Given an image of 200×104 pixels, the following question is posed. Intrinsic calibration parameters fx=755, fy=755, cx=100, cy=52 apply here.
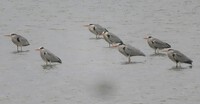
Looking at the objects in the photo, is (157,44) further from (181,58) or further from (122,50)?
(181,58)

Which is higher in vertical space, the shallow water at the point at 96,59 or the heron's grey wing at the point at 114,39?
the heron's grey wing at the point at 114,39

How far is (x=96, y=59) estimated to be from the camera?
27.2 metres

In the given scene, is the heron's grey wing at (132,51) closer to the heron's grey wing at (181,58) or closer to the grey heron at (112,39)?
the heron's grey wing at (181,58)

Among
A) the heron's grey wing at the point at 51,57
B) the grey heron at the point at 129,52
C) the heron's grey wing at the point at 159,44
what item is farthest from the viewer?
the heron's grey wing at the point at 159,44

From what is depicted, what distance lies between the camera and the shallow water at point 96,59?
2180 centimetres

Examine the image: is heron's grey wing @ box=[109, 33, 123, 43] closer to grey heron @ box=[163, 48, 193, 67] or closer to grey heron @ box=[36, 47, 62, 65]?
grey heron @ box=[36, 47, 62, 65]

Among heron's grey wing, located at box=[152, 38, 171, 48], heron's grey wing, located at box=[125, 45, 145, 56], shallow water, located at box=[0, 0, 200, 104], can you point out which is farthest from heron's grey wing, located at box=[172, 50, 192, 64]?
heron's grey wing, located at box=[152, 38, 171, 48]

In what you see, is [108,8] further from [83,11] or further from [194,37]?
[194,37]

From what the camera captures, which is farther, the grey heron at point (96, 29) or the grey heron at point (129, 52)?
the grey heron at point (96, 29)

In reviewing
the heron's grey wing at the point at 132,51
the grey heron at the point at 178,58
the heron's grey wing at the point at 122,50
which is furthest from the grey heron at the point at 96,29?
the grey heron at the point at 178,58

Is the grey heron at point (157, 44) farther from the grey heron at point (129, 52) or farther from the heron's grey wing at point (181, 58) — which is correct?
the heron's grey wing at point (181, 58)

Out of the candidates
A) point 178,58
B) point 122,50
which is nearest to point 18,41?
point 122,50

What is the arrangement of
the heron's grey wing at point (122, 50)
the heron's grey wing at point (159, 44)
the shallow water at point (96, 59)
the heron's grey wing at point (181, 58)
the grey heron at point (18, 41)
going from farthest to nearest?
the grey heron at point (18, 41), the heron's grey wing at point (159, 44), the heron's grey wing at point (122, 50), the heron's grey wing at point (181, 58), the shallow water at point (96, 59)

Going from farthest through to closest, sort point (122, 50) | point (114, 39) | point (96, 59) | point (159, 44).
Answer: point (114, 39) < point (159, 44) < point (96, 59) < point (122, 50)
